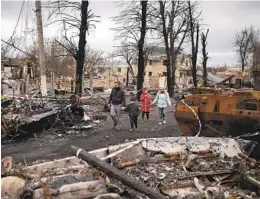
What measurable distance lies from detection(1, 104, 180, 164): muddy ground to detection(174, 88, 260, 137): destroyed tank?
2011 mm

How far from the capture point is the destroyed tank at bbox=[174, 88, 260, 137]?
8.80 metres

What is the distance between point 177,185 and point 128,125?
8357mm

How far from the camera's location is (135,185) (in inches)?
216

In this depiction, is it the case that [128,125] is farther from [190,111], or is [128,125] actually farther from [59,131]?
[190,111]

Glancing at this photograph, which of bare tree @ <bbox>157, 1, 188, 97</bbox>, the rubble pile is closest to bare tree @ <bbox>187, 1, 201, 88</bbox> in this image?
bare tree @ <bbox>157, 1, 188, 97</bbox>

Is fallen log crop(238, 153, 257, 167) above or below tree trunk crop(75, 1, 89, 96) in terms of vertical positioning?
below

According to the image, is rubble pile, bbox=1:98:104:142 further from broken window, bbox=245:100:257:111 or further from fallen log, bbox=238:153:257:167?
fallen log, bbox=238:153:257:167

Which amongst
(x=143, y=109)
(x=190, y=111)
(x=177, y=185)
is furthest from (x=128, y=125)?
(x=177, y=185)

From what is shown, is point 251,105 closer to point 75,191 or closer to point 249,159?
point 249,159

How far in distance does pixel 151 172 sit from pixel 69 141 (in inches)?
198

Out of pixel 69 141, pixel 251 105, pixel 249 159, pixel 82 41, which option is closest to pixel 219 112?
pixel 251 105

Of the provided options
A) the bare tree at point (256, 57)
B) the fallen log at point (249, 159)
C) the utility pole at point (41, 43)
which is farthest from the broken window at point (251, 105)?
the bare tree at point (256, 57)

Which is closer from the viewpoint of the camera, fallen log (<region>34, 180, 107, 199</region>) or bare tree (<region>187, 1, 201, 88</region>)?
fallen log (<region>34, 180, 107, 199</region>)

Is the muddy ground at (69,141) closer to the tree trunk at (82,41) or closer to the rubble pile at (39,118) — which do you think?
the rubble pile at (39,118)
